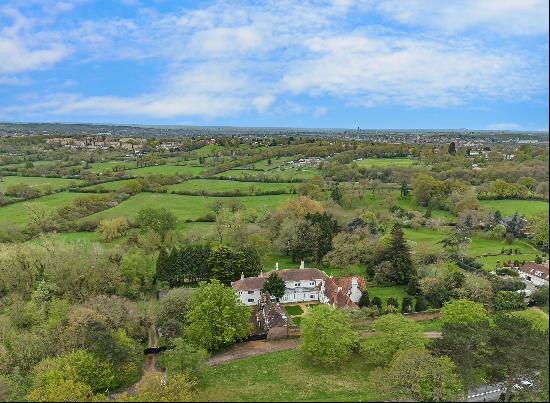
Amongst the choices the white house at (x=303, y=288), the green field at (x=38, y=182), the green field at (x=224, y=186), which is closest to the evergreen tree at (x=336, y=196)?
the green field at (x=224, y=186)

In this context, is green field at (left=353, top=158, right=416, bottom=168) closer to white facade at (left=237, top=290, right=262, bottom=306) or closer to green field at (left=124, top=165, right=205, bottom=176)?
green field at (left=124, top=165, right=205, bottom=176)

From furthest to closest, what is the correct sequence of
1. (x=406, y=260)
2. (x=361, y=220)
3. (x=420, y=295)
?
1. (x=361, y=220)
2. (x=406, y=260)
3. (x=420, y=295)

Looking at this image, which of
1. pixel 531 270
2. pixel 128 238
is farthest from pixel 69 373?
pixel 531 270

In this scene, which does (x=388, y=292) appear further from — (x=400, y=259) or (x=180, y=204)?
(x=180, y=204)

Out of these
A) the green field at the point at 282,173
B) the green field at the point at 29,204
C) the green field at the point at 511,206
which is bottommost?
the green field at the point at 29,204

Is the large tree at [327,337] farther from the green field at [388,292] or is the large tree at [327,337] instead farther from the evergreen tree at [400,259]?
the evergreen tree at [400,259]

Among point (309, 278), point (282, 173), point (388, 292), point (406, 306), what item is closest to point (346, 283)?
point (309, 278)

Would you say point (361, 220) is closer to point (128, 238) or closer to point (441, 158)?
point (128, 238)
